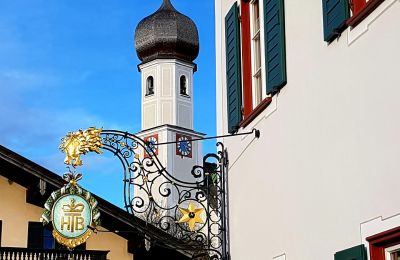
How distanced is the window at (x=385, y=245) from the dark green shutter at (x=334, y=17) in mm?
1590

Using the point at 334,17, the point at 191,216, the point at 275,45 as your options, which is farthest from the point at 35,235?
the point at 334,17

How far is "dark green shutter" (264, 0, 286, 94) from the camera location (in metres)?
8.41

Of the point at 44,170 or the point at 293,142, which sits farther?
the point at 44,170

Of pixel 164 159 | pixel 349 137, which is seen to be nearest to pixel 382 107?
pixel 349 137

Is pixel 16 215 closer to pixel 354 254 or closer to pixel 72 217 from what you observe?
pixel 72 217

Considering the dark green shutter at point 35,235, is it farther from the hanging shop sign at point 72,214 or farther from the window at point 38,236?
the hanging shop sign at point 72,214

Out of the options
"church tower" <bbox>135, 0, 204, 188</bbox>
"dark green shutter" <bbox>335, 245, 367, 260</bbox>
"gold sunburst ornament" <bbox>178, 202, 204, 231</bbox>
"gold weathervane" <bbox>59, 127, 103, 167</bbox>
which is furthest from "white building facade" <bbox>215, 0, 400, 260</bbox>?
"church tower" <bbox>135, 0, 204, 188</bbox>

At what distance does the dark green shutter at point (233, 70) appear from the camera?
9.92m

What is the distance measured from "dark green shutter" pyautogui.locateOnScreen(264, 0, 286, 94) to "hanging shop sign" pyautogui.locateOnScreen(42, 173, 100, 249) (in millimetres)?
2746

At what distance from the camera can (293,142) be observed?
26.6 ft

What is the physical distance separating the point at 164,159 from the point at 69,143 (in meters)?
52.3

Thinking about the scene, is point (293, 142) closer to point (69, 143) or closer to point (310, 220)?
point (310, 220)

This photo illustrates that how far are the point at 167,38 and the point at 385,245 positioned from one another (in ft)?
189

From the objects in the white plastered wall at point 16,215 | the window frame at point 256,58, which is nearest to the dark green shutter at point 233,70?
the window frame at point 256,58
